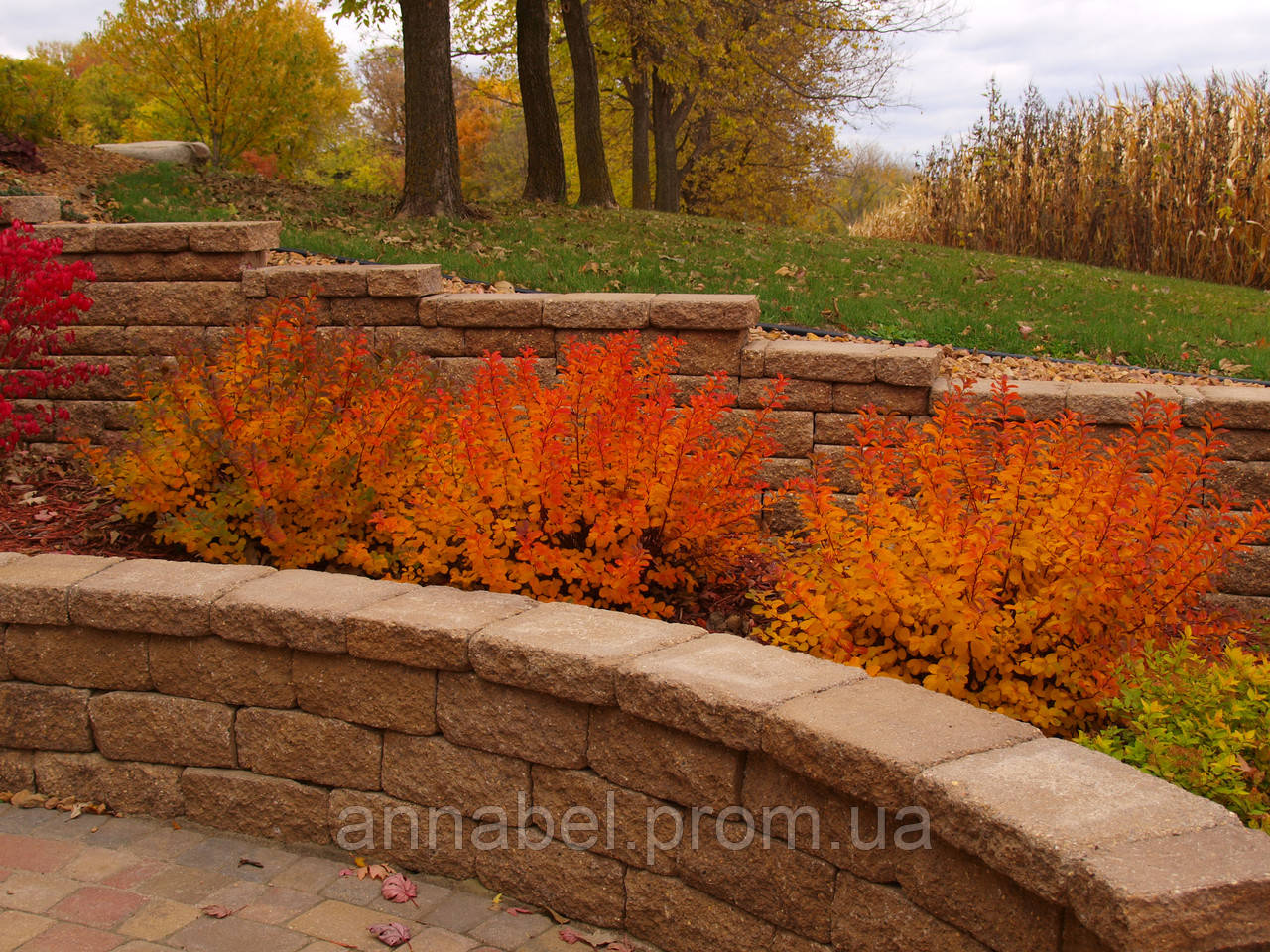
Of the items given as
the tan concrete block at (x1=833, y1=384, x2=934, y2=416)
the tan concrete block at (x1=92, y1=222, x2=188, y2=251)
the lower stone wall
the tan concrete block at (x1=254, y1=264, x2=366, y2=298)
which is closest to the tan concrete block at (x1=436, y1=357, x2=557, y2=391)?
the tan concrete block at (x1=254, y1=264, x2=366, y2=298)

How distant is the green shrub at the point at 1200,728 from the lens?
2484mm

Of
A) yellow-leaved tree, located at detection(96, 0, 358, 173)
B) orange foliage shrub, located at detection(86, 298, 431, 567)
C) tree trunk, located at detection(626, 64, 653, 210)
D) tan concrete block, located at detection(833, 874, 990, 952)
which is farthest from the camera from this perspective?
tree trunk, located at detection(626, 64, 653, 210)

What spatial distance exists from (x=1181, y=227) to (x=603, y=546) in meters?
11.6

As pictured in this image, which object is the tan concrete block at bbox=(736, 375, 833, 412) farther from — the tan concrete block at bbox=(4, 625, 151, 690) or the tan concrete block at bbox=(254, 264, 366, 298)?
the tan concrete block at bbox=(4, 625, 151, 690)

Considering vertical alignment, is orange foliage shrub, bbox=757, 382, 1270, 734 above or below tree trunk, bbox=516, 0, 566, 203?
below

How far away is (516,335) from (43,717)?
119 inches

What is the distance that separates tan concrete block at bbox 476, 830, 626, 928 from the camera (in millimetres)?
3068

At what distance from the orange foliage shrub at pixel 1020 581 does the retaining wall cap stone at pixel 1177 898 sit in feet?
3.46

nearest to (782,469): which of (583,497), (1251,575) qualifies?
(583,497)

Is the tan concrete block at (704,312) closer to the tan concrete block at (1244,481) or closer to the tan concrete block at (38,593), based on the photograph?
the tan concrete block at (1244,481)

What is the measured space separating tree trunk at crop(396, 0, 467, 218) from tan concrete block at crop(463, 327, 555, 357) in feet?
16.7

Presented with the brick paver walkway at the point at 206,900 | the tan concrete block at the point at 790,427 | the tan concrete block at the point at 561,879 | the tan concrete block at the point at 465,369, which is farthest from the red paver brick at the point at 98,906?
the tan concrete block at the point at 790,427

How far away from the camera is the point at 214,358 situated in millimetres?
5727

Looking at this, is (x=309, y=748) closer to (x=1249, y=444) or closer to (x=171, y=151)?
(x=1249, y=444)
